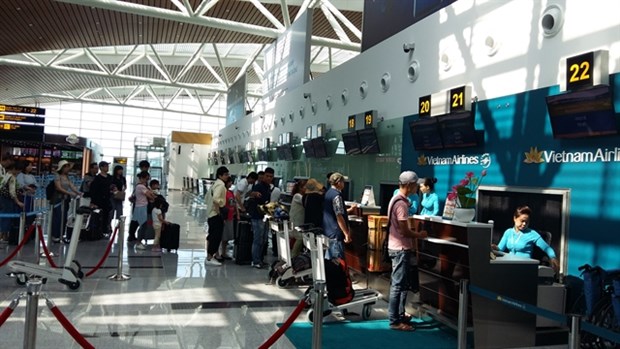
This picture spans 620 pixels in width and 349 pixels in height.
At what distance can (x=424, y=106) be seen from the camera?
7.04 meters

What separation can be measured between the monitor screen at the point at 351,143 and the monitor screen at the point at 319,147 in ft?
3.99

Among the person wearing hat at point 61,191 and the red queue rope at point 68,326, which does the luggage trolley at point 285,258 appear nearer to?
the red queue rope at point 68,326

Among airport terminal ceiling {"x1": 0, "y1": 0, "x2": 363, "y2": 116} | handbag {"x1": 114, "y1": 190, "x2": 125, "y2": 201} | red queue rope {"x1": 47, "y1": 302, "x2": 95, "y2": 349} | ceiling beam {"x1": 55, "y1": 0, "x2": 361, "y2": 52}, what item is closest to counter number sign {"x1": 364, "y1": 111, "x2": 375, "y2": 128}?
handbag {"x1": 114, "y1": 190, "x2": 125, "y2": 201}

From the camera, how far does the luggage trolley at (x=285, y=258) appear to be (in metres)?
6.59

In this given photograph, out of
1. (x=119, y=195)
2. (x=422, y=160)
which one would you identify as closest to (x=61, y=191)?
(x=119, y=195)

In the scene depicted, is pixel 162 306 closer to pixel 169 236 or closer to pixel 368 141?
pixel 169 236

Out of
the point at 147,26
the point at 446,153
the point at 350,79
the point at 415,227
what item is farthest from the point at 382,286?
the point at 147,26

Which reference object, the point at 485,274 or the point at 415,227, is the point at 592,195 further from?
the point at 415,227

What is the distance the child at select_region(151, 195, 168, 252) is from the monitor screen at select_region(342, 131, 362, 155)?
12.0 feet

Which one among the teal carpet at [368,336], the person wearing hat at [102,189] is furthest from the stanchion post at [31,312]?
the person wearing hat at [102,189]

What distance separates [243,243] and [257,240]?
32 cm

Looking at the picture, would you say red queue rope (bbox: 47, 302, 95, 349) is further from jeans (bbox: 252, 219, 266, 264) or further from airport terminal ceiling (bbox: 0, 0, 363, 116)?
airport terminal ceiling (bbox: 0, 0, 363, 116)

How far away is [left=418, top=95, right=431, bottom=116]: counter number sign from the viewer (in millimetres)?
6937

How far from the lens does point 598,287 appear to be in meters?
4.11
